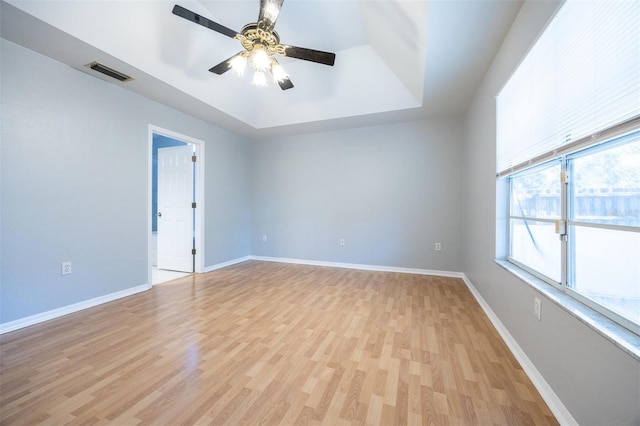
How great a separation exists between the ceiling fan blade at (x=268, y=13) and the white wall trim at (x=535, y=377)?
3067mm

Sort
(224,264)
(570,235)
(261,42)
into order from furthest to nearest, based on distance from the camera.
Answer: (224,264) < (261,42) < (570,235)

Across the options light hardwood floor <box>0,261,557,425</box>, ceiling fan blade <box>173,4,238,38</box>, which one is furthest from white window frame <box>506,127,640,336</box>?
ceiling fan blade <box>173,4,238,38</box>

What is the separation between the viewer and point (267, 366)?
5.52 ft

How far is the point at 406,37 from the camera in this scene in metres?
2.36

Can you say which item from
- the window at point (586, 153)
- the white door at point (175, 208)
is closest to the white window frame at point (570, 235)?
the window at point (586, 153)

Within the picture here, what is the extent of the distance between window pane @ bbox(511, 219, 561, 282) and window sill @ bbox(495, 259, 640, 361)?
0.10 meters

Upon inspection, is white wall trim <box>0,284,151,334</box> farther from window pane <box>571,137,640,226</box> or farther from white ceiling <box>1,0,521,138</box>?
window pane <box>571,137,640,226</box>

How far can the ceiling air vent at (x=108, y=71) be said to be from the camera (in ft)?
8.04

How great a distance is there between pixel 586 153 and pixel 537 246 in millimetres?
787

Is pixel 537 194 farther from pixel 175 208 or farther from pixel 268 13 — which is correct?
pixel 175 208

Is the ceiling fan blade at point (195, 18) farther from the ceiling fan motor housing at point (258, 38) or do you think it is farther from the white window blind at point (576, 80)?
the white window blind at point (576, 80)

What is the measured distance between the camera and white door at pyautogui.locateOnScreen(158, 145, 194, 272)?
4.13 meters

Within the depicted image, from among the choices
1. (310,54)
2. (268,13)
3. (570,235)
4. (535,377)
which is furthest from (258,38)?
(535,377)

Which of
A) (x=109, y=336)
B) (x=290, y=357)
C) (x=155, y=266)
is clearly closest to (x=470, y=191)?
(x=290, y=357)
